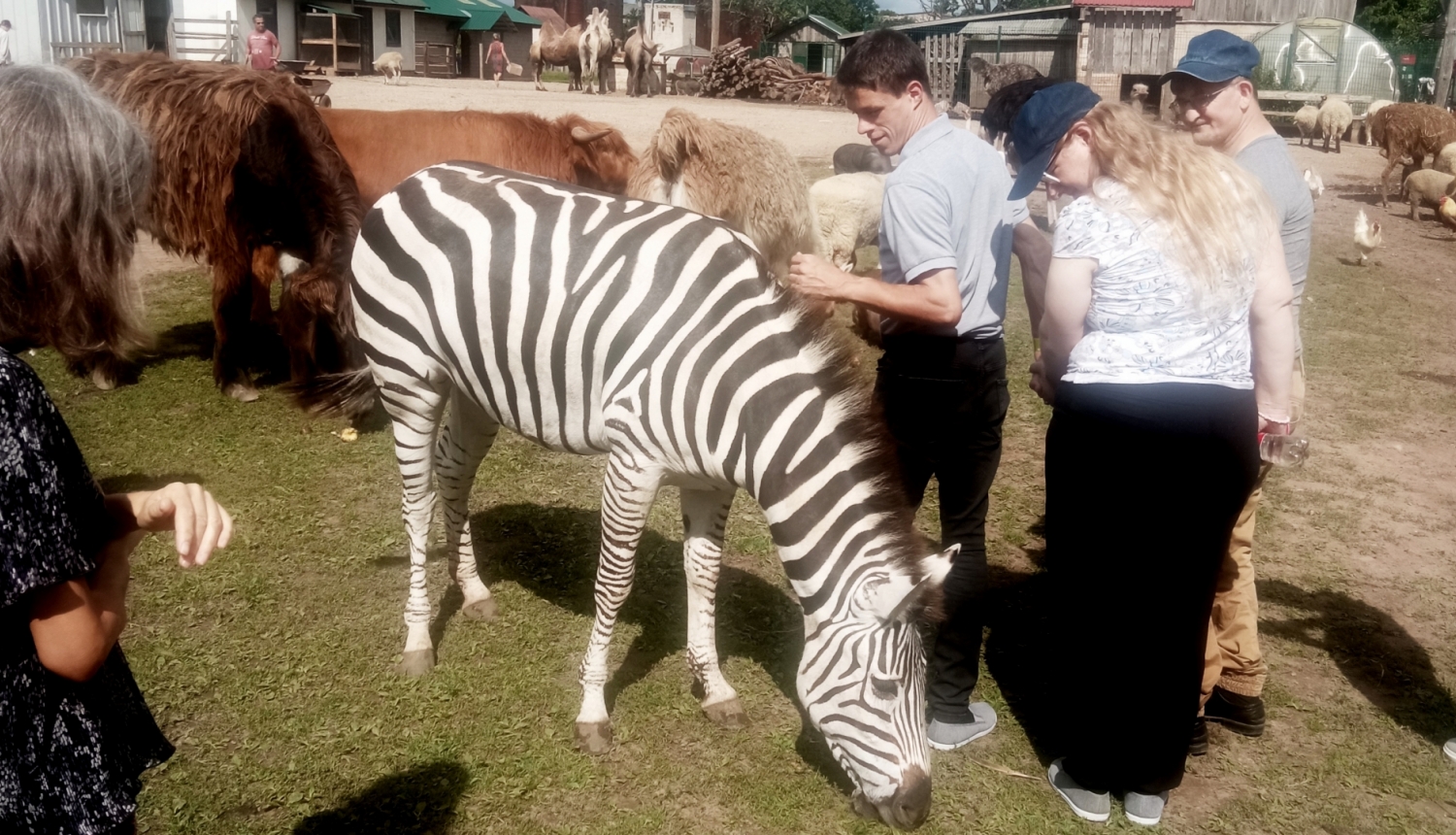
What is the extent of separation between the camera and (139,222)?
71.2 inches

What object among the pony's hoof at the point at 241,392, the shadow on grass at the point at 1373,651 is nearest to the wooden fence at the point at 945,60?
the pony's hoof at the point at 241,392

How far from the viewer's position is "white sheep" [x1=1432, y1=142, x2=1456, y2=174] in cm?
1655

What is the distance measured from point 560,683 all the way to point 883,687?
169cm

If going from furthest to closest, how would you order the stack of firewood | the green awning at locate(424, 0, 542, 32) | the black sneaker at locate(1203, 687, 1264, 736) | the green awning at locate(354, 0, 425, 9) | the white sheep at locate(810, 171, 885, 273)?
1. the green awning at locate(424, 0, 542, 32)
2. the green awning at locate(354, 0, 425, 9)
3. the stack of firewood
4. the white sheep at locate(810, 171, 885, 273)
5. the black sneaker at locate(1203, 687, 1264, 736)

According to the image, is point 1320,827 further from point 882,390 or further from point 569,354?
point 569,354

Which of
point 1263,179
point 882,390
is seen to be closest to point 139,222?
point 882,390

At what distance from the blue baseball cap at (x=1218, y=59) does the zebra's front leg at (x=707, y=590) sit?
7.06ft

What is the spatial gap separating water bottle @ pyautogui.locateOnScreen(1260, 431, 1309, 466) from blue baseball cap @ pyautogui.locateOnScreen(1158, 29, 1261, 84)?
122cm

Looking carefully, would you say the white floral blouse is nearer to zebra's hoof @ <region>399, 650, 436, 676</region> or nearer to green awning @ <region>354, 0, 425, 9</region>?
zebra's hoof @ <region>399, 650, 436, 676</region>

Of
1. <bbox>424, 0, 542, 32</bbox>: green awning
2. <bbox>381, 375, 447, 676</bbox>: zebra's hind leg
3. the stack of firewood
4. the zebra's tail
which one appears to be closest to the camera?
<bbox>381, 375, 447, 676</bbox>: zebra's hind leg

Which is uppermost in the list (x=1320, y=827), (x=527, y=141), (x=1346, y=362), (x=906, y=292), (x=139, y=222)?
(x=527, y=141)

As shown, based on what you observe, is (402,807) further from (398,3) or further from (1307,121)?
(398,3)

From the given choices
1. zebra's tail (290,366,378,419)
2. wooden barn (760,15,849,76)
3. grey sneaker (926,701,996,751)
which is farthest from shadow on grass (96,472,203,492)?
wooden barn (760,15,849,76)

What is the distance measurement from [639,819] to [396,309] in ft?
6.91
